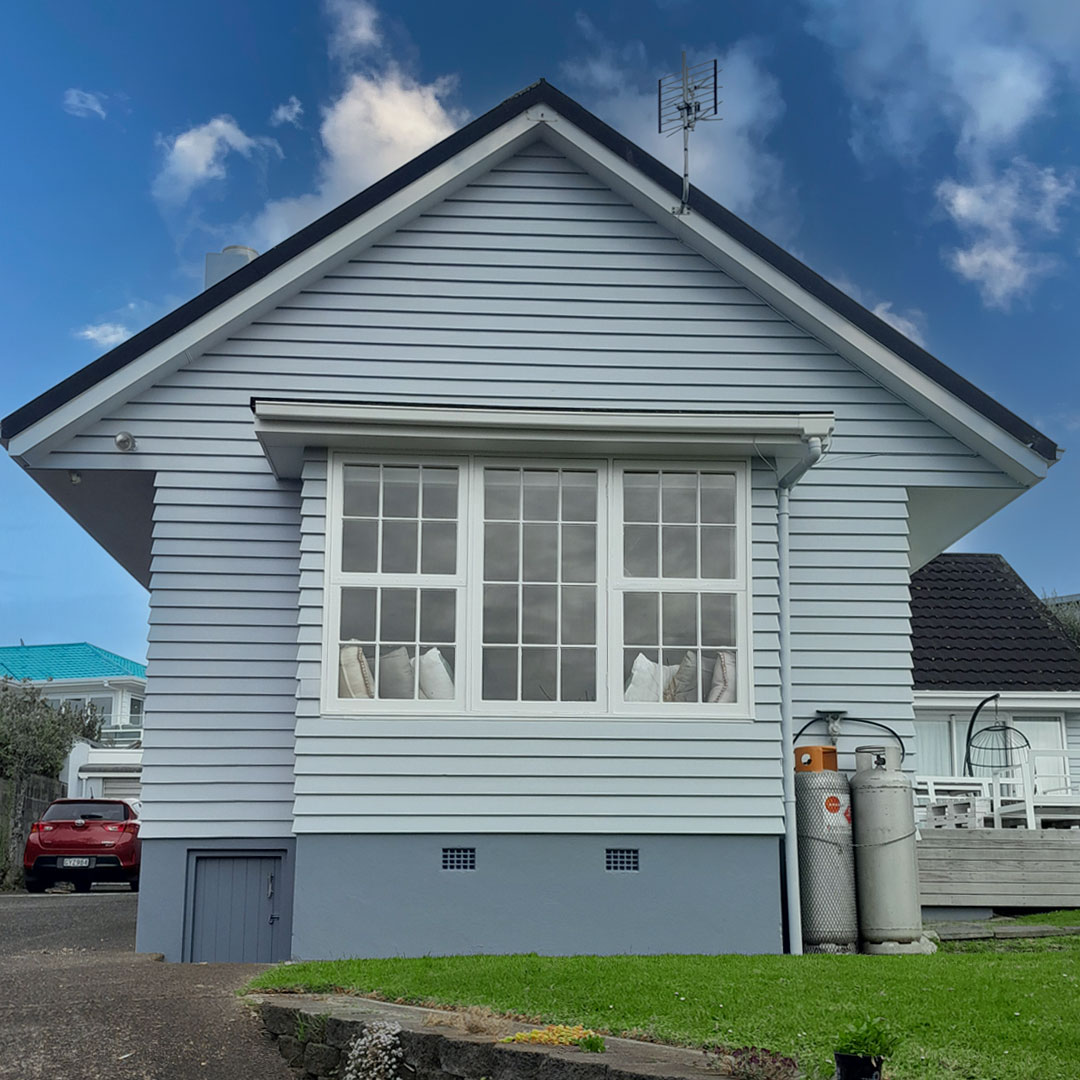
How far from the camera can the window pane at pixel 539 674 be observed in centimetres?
955

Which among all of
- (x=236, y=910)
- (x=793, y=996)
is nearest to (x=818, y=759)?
(x=793, y=996)

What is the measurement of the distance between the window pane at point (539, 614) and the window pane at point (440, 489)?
0.82 m

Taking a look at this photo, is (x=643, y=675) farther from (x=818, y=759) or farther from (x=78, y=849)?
(x=78, y=849)

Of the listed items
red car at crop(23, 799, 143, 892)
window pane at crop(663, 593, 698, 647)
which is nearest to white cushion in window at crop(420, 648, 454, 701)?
window pane at crop(663, 593, 698, 647)

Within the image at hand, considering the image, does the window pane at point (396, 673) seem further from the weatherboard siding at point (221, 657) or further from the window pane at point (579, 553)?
the window pane at point (579, 553)

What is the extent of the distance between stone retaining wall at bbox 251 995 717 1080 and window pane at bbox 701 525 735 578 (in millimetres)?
4082

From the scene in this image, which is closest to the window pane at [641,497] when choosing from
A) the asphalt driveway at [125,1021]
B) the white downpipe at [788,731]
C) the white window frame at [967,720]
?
the white downpipe at [788,731]

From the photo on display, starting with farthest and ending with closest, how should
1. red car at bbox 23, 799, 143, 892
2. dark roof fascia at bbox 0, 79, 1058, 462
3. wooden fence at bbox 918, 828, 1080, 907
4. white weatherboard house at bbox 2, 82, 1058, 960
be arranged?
red car at bbox 23, 799, 143, 892 < wooden fence at bbox 918, 828, 1080, 907 < dark roof fascia at bbox 0, 79, 1058, 462 < white weatherboard house at bbox 2, 82, 1058, 960

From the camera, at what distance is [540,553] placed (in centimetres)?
970

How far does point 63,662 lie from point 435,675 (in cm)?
4471

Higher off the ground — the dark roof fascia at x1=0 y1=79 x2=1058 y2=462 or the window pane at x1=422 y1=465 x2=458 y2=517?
the dark roof fascia at x1=0 y1=79 x2=1058 y2=462

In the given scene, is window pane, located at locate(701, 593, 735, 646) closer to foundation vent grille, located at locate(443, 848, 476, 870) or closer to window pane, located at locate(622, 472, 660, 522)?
window pane, located at locate(622, 472, 660, 522)

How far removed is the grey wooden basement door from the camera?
9.95m

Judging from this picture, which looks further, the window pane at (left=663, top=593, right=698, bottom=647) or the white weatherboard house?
the window pane at (left=663, top=593, right=698, bottom=647)
